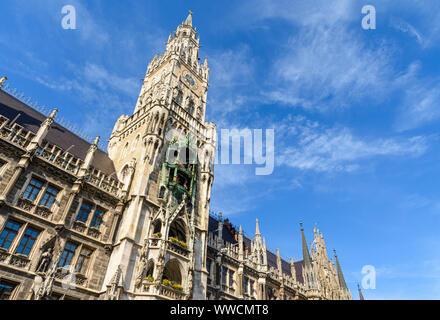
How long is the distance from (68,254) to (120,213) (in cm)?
512

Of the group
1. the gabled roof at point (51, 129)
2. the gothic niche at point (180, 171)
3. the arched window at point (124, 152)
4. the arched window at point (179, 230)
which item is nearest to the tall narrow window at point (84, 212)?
the gabled roof at point (51, 129)

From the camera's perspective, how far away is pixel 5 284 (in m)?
16.5

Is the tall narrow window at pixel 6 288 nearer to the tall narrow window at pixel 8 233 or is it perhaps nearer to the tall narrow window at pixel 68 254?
the tall narrow window at pixel 8 233

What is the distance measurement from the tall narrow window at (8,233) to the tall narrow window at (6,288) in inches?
84.3

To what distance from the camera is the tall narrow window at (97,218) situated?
73.8 feet

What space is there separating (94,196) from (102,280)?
21.9ft

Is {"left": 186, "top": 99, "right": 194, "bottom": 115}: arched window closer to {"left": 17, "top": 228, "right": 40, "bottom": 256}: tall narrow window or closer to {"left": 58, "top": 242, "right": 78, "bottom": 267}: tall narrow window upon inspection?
{"left": 58, "top": 242, "right": 78, "bottom": 267}: tall narrow window

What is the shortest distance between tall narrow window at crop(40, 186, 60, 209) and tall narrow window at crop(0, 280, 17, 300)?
5391 mm

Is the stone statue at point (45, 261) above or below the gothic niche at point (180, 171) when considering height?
below

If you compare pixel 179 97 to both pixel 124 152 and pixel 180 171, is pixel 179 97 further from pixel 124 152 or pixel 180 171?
pixel 180 171

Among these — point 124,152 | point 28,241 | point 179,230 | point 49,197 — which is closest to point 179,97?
point 124,152

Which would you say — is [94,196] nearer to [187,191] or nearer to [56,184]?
[56,184]
